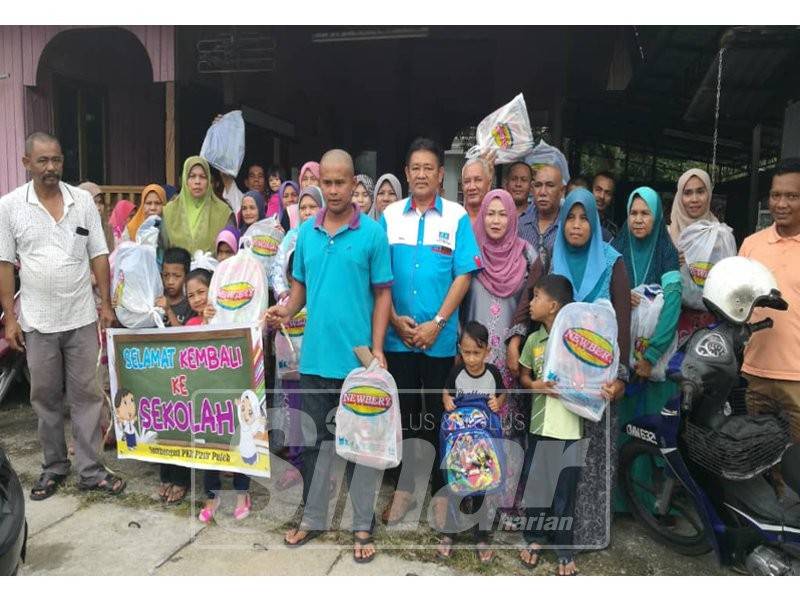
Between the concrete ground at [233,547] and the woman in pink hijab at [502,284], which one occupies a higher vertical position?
the woman in pink hijab at [502,284]

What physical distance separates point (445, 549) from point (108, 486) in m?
1.98

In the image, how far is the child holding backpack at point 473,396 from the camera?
2.86 m

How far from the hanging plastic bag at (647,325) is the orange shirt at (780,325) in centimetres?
36

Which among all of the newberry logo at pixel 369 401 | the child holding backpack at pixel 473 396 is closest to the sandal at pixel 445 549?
the child holding backpack at pixel 473 396

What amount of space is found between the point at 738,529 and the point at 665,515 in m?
0.49

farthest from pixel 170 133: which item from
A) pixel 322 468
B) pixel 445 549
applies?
pixel 445 549

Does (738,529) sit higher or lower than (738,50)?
lower

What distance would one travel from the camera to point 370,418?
2.79 m

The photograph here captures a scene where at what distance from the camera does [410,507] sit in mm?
3262

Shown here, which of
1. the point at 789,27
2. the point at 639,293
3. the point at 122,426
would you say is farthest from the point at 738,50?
the point at 122,426

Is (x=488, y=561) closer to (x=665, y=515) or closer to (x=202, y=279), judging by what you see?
(x=665, y=515)

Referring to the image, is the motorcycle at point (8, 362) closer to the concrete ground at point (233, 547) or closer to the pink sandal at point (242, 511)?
the concrete ground at point (233, 547)

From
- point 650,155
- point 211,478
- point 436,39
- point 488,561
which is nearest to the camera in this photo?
point 488,561

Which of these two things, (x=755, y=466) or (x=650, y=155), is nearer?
(x=755, y=466)
